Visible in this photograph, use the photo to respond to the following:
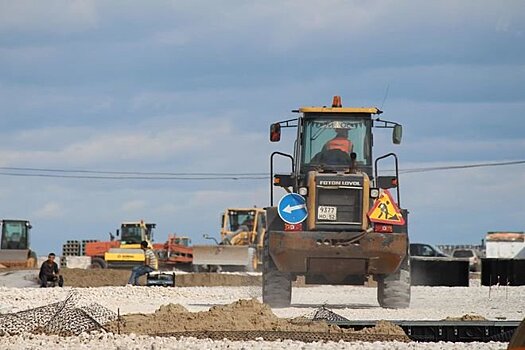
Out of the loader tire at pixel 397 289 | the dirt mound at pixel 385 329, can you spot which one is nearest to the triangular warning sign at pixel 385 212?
the loader tire at pixel 397 289

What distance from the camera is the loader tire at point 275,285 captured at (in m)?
20.1

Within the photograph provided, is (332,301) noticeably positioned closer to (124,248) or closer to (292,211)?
(292,211)

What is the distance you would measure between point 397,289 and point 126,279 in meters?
26.4

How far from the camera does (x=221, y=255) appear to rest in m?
48.4

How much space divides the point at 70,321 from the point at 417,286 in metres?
20.3

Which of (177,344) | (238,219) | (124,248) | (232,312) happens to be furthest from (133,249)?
(177,344)

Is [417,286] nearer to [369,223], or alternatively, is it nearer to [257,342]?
[369,223]

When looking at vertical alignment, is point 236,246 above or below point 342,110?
below

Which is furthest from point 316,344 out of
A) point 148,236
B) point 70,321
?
point 148,236

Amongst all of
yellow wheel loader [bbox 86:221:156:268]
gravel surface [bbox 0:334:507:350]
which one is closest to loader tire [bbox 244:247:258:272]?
yellow wheel loader [bbox 86:221:156:268]

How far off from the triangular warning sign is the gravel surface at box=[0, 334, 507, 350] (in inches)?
286

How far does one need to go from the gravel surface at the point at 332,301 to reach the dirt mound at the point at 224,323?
2.72 meters

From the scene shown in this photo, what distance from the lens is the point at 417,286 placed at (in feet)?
108

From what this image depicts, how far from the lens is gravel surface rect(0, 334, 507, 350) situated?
1129 cm
